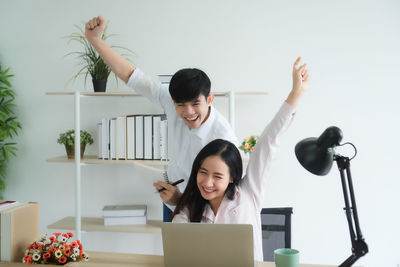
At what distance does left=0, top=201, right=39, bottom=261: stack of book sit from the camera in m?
1.22

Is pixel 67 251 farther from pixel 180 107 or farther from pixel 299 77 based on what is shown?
pixel 299 77

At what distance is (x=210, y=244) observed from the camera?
1.01 m

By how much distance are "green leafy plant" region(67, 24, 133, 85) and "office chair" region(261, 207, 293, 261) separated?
4.96 feet

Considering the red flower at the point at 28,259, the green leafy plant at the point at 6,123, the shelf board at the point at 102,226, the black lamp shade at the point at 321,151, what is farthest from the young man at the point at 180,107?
the green leafy plant at the point at 6,123

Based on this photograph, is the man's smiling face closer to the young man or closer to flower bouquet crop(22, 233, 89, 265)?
the young man

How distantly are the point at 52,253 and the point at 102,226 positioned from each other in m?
1.59

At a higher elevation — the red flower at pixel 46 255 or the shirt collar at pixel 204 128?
the shirt collar at pixel 204 128

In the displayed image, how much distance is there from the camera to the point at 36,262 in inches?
47.6

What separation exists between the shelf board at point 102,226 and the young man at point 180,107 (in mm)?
1008

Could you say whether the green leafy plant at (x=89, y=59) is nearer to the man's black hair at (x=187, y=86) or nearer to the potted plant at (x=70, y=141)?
the potted plant at (x=70, y=141)

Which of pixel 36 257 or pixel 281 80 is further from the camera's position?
pixel 281 80

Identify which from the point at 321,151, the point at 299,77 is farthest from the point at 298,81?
the point at 321,151

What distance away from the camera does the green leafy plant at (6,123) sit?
3.01 meters

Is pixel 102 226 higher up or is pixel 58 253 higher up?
pixel 58 253
